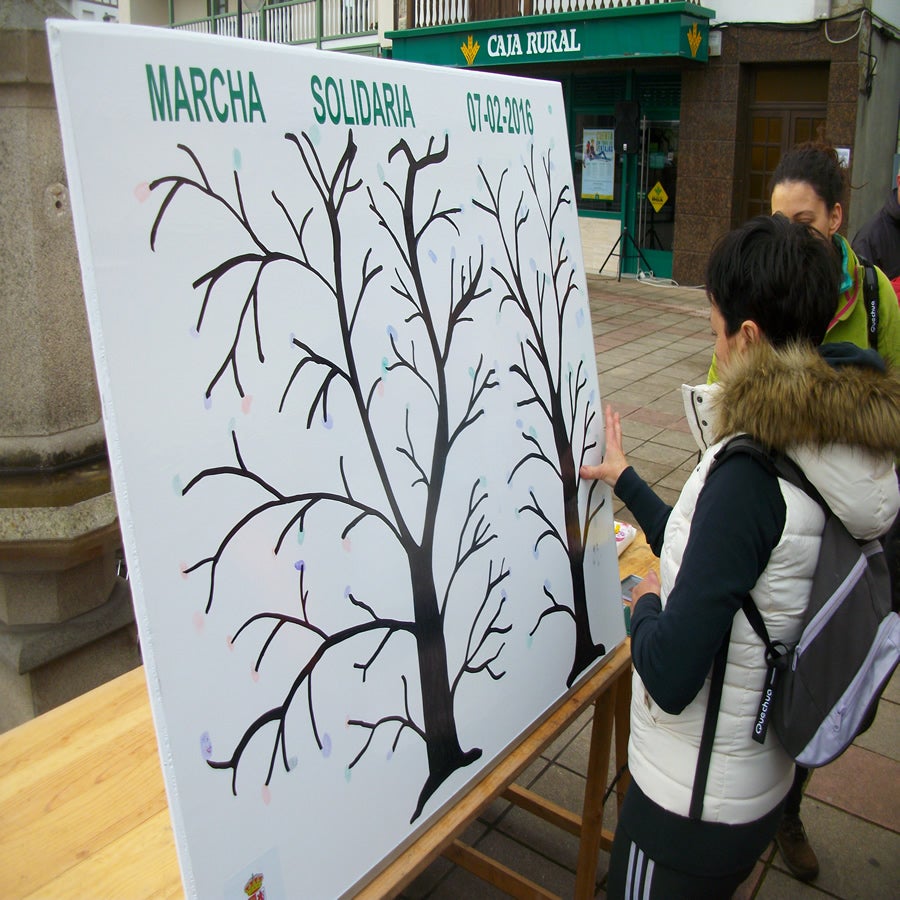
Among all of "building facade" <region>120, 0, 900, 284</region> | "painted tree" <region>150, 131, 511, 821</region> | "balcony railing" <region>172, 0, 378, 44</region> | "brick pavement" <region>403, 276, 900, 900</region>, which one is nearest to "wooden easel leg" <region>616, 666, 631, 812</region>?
"brick pavement" <region>403, 276, 900, 900</region>

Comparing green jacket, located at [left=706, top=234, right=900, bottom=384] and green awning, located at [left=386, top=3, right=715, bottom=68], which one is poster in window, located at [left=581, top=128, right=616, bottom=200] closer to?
green awning, located at [left=386, top=3, right=715, bottom=68]

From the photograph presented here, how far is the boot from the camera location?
8.10 ft

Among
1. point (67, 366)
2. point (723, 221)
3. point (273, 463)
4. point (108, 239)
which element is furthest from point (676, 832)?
point (723, 221)

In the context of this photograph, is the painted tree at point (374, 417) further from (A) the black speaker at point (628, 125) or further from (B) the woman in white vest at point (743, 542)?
(A) the black speaker at point (628, 125)

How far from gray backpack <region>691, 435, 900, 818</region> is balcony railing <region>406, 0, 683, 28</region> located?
10.9 meters

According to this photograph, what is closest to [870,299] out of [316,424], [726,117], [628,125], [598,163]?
[316,424]

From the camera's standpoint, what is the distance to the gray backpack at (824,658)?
1.39 meters

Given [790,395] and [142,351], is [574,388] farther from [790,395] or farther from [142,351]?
[142,351]

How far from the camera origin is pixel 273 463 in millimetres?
1150

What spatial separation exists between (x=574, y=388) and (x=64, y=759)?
3.75 feet

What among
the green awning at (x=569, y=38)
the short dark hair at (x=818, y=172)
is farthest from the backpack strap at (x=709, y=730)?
the green awning at (x=569, y=38)

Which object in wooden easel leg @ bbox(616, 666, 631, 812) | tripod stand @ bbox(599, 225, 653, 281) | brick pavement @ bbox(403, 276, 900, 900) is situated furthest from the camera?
tripod stand @ bbox(599, 225, 653, 281)

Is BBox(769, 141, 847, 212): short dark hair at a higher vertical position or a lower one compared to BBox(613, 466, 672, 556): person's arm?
higher

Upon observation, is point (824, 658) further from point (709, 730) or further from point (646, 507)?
point (646, 507)
